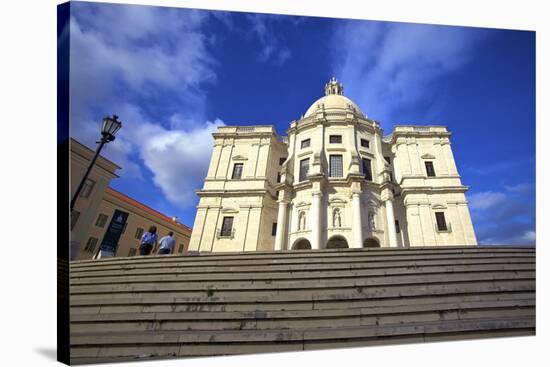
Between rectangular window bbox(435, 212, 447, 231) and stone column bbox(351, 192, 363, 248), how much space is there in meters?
5.33

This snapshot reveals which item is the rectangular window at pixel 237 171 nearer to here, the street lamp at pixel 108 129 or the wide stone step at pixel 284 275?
the wide stone step at pixel 284 275

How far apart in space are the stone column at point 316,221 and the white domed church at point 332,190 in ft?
0.21

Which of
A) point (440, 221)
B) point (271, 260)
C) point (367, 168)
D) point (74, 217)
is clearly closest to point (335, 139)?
point (367, 168)

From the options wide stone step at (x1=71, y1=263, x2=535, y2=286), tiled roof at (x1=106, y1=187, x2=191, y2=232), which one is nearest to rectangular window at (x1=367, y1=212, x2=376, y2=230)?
wide stone step at (x1=71, y1=263, x2=535, y2=286)

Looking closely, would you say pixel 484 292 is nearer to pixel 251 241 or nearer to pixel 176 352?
pixel 176 352

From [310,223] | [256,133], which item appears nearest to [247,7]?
[310,223]

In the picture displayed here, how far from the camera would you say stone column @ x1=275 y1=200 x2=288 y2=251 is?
16.5 metres

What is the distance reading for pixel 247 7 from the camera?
5.08m

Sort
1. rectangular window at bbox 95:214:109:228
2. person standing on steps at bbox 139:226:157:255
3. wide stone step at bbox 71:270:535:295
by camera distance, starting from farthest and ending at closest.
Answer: rectangular window at bbox 95:214:109:228 < person standing on steps at bbox 139:226:157:255 < wide stone step at bbox 71:270:535:295

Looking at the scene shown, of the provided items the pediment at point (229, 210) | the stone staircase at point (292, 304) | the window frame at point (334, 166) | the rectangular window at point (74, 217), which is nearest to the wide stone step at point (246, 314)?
the stone staircase at point (292, 304)

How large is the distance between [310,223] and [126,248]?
55.6 feet

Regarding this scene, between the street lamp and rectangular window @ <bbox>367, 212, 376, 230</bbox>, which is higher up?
rectangular window @ <bbox>367, 212, 376, 230</bbox>

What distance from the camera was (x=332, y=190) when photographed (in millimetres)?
17281

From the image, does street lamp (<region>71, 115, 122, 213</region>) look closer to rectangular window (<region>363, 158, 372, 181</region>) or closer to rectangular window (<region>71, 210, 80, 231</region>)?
rectangular window (<region>71, 210, 80, 231</region>)
